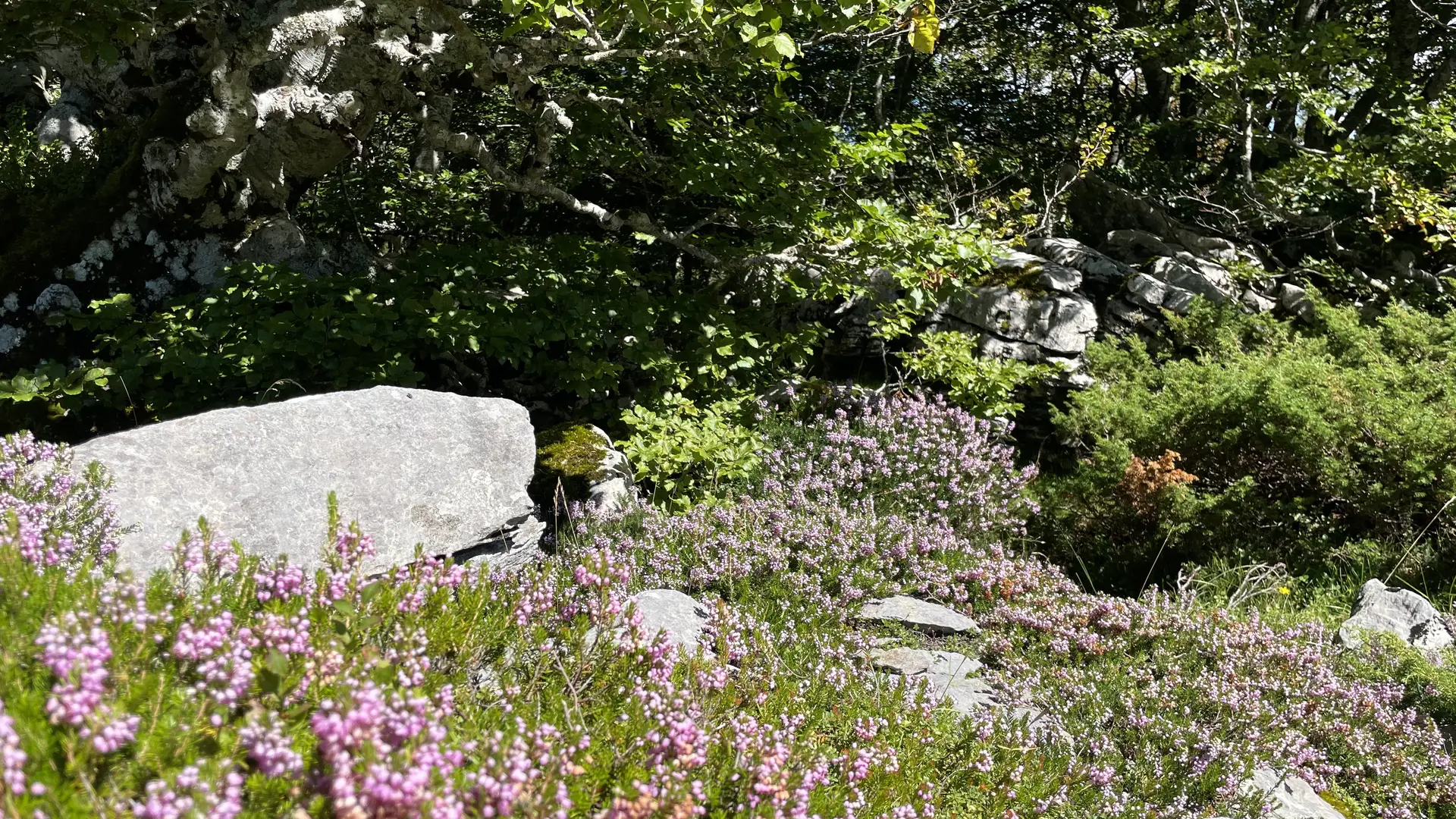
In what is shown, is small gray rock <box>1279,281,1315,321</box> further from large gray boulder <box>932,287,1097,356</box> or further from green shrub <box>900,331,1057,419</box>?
green shrub <box>900,331,1057,419</box>

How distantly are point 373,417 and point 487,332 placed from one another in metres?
1.33

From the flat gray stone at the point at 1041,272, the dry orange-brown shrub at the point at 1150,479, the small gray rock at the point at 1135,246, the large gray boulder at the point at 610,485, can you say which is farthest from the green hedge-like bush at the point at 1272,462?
the large gray boulder at the point at 610,485

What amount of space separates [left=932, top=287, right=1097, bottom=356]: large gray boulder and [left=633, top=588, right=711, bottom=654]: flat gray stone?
4.45 m

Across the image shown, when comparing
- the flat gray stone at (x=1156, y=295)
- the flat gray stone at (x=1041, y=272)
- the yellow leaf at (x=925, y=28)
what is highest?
the yellow leaf at (x=925, y=28)

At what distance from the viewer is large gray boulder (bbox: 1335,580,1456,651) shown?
4770 mm

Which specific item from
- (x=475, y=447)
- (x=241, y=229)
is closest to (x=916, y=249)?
(x=475, y=447)

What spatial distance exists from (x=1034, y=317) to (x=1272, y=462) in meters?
2.16

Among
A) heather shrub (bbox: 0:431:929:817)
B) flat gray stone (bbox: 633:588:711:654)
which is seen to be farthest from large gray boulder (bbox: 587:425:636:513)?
heather shrub (bbox: 0:431:929:817)

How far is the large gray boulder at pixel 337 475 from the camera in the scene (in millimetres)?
3486

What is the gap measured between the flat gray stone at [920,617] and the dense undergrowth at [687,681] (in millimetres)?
112

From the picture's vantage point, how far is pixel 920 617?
178 inches

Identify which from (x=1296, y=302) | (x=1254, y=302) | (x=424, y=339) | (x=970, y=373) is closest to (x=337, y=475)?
(x=424, y=339)

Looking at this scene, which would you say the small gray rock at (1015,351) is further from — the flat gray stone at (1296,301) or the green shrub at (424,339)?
the flat gray stone at (1296,301)

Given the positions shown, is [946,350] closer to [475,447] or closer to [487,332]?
[487,332]
